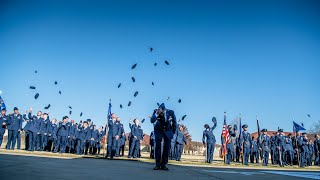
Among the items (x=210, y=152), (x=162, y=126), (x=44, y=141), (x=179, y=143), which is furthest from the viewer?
(x=44, y=141)

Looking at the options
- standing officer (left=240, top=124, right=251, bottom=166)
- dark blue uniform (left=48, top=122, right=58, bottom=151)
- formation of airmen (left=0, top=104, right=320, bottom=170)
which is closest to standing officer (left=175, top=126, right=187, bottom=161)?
formation of airmen (left=0, top=104, right=320, bottom=170)

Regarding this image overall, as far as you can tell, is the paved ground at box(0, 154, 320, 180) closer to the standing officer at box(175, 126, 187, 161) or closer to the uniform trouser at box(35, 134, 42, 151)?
the standing officer at box(175, 126, 187, 161)

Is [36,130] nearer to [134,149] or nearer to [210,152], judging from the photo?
[134,149]

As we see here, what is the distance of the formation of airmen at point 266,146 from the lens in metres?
18.4

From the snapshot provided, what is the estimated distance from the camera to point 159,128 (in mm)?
8453

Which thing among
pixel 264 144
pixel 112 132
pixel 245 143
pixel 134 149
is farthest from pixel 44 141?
pixel 264 144

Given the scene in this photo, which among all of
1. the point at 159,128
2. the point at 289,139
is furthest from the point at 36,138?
the point at 289,139

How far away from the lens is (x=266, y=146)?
2036 centimetres

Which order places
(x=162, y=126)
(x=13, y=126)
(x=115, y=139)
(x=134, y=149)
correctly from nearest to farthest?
(x=162, y=126), (x=115, y=139), (x=13, y=126), (x=134, y=149)

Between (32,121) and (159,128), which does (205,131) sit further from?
(32,121)

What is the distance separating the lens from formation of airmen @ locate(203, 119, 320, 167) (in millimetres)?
18413

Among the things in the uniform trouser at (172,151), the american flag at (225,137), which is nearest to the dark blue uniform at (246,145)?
the american flag at (225,137)

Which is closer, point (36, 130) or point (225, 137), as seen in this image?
point (225, 137)

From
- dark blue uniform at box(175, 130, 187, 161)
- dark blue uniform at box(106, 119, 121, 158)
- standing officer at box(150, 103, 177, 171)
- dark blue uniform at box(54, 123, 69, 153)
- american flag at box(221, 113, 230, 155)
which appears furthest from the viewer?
dark blue uniform at box(54, 123, 69, 153)
